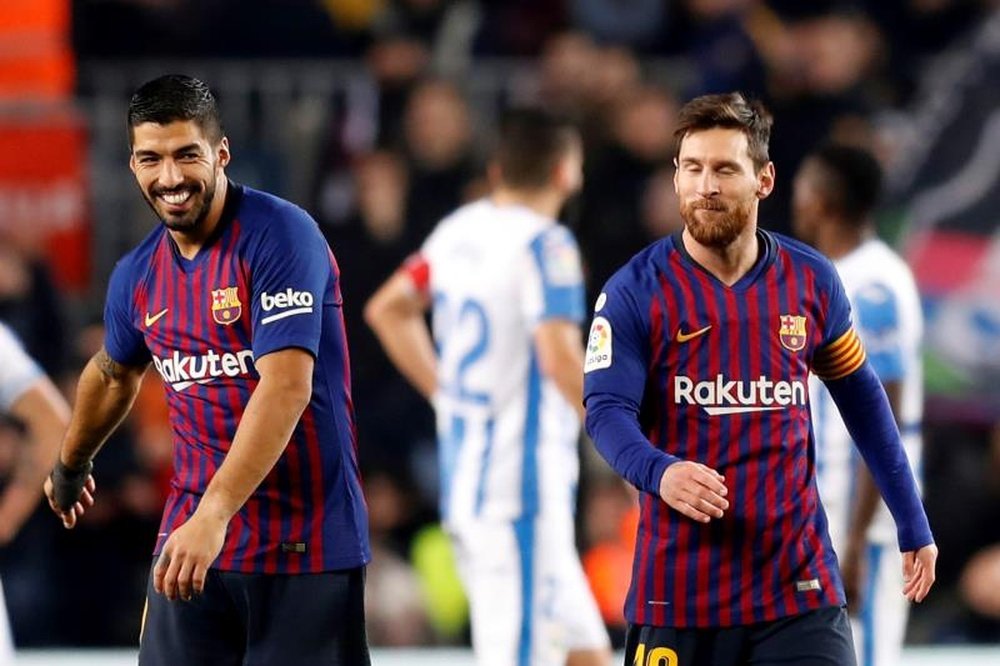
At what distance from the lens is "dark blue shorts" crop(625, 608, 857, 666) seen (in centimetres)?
464

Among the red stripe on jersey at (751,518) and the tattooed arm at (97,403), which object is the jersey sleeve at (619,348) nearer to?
the red stripe on jersey at (751,518)

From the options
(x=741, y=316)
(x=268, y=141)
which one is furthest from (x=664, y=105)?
(x=741, y=316)

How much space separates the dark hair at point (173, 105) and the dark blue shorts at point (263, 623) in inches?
41.6

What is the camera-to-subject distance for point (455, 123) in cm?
1019

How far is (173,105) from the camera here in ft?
15.1

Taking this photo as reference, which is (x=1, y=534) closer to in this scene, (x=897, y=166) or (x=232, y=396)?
(x=232, y=396)

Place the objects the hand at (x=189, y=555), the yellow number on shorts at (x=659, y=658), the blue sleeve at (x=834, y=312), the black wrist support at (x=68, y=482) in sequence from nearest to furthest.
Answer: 1. the hand at (x=189, y=555)
2. the yellow number on shorts at (x=659, y=658)
3. the blue sleeve at (x=834, y=312)
4. the black wrist support at (x=68, y=482)

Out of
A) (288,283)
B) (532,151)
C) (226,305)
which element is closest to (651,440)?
(288,283)

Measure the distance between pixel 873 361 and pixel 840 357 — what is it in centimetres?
176

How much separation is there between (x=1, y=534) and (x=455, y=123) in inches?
176

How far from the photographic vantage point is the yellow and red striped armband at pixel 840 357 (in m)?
4.80

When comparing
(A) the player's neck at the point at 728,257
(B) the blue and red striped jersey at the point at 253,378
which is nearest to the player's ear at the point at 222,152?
(B) the blue and red striped jersey at the point at 253,378

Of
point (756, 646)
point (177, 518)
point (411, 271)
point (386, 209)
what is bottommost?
point (756, 646)

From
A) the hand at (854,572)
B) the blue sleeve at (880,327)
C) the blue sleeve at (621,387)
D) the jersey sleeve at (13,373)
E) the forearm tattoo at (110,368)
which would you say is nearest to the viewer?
the blue sleeve at (621,387)
